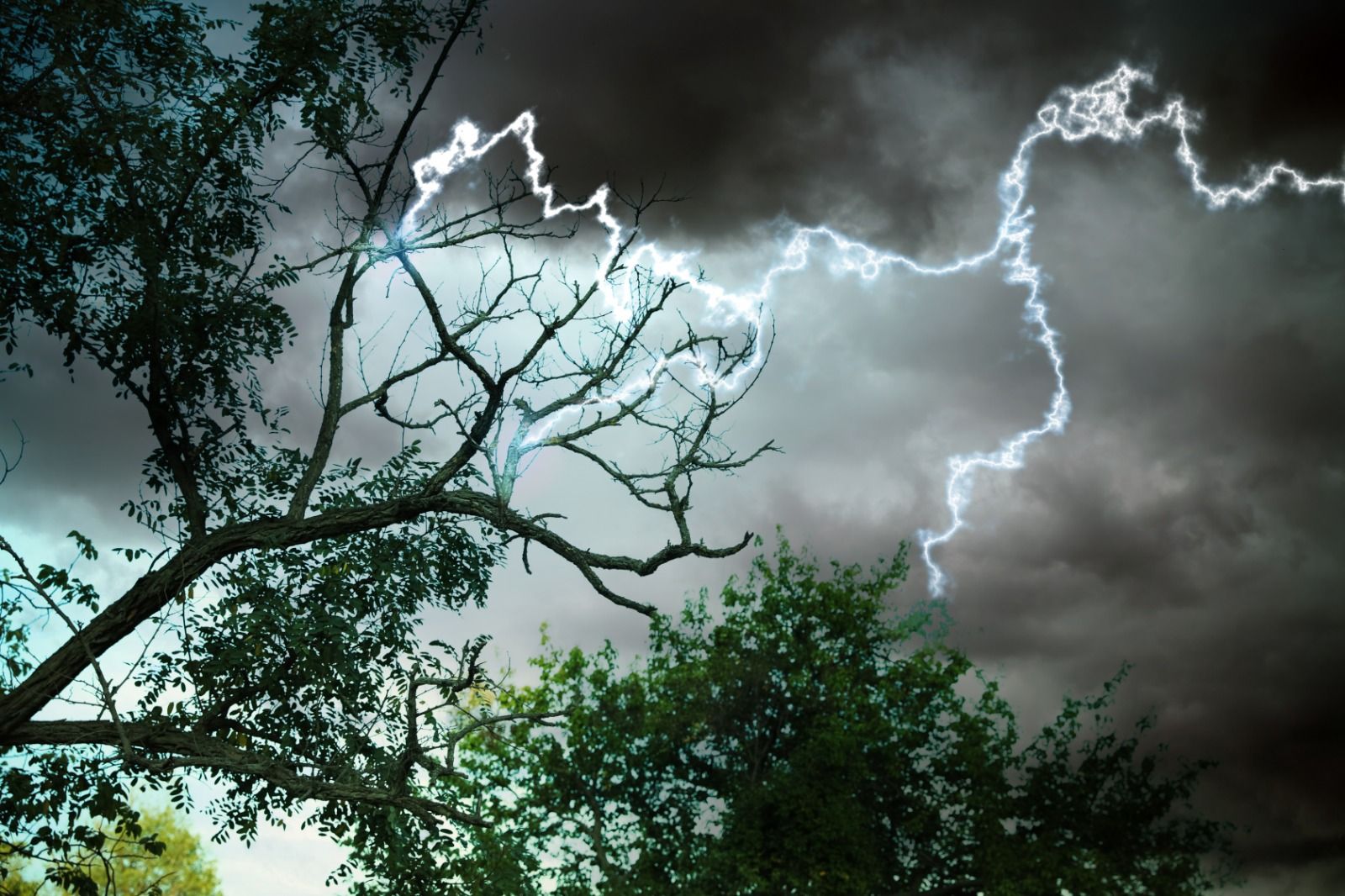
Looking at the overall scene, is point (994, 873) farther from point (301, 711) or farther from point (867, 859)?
point (301, 711)

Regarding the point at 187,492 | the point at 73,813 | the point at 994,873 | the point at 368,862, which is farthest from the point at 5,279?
the point at 994,873

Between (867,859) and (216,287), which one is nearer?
(216,287)

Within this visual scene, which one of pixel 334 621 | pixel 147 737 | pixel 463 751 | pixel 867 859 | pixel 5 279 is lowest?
pixel 147 737

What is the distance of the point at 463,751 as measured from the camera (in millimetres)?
23594

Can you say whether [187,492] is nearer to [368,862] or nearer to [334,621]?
[334,621]

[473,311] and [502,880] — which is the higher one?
[473,311]

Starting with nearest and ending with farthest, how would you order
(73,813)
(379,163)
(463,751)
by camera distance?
(73,813) < (379,163) < (463,751)

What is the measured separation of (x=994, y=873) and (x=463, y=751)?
11761 mm

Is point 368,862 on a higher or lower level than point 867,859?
lower

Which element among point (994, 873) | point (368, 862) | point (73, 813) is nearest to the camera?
point (73, 813)

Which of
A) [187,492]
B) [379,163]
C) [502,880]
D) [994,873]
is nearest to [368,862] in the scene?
[502,880]

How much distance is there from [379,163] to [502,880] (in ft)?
29.0

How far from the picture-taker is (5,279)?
986 centimetres

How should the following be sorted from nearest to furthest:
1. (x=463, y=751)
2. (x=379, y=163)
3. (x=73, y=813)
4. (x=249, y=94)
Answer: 1. (x=73, y=813)
2. (x=249, y=94)
3. (x=379, y=163)
4. (x=463, y=751)
